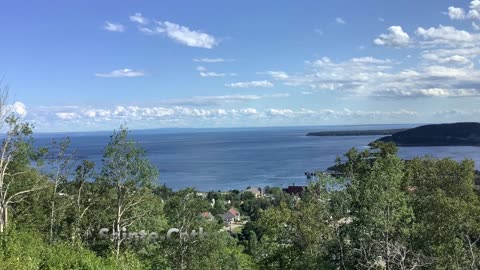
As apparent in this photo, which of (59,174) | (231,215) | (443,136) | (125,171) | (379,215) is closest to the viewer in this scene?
(379,215)

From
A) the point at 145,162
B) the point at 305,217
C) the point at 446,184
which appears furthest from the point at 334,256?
the point at 145,162

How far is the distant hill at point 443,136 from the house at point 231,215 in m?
105

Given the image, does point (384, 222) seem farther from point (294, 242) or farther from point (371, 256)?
point (294, 242)

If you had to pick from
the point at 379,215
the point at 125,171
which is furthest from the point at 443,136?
the point at 379,215

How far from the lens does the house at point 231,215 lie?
3185 inches

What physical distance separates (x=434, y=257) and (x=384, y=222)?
1.93 meters

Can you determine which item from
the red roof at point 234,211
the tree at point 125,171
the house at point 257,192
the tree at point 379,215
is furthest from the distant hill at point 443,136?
the tree at point 379,215

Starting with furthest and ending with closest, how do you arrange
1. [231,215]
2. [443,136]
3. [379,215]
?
[443,136], [231,215], [379,215]

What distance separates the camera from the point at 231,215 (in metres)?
83.3

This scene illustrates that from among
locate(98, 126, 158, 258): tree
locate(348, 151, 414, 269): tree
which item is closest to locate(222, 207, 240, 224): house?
locate(98, 126, 158, 258): tree

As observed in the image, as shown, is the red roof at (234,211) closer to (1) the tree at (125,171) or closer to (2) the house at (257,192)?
(2) the house at (257,192)

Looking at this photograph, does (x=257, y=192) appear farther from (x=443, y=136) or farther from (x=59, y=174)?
(x=443, y=136)

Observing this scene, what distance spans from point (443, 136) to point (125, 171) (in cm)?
18274

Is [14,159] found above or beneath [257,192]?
above
